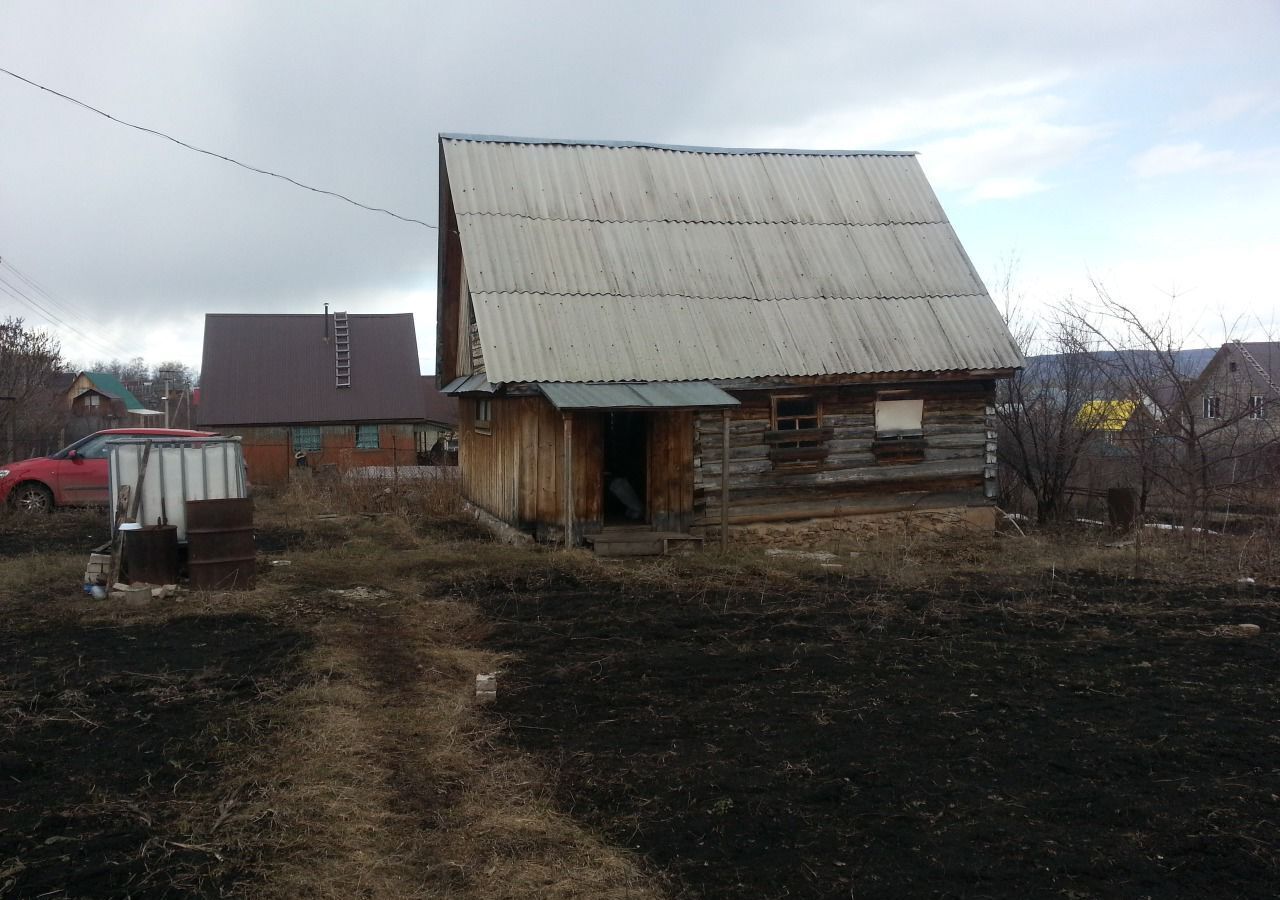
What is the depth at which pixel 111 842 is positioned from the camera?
177 inches

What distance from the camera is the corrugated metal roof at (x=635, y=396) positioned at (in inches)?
489

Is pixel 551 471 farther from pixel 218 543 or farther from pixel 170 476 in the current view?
pixel 170 476

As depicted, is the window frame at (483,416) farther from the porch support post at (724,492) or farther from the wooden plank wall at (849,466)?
the porch support post at (724,492)

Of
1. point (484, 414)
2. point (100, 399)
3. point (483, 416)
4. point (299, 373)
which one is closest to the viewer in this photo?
point (484, 414)

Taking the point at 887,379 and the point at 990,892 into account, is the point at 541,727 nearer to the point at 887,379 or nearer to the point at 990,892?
the point at 990,892

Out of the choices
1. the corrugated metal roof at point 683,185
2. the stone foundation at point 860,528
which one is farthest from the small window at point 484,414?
the stone foundation at point 860,528

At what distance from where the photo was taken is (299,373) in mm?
33750

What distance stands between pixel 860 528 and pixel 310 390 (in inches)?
919

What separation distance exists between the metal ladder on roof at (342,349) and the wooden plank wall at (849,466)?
876 inches

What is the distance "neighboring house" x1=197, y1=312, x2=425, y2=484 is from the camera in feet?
105

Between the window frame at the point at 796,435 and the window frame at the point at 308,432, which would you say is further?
the window frame at the point at 308,432

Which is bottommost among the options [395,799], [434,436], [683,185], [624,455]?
[395,799]

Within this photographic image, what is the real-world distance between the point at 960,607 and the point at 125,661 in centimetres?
785


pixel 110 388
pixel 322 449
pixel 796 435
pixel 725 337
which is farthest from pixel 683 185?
pixel 110 388
